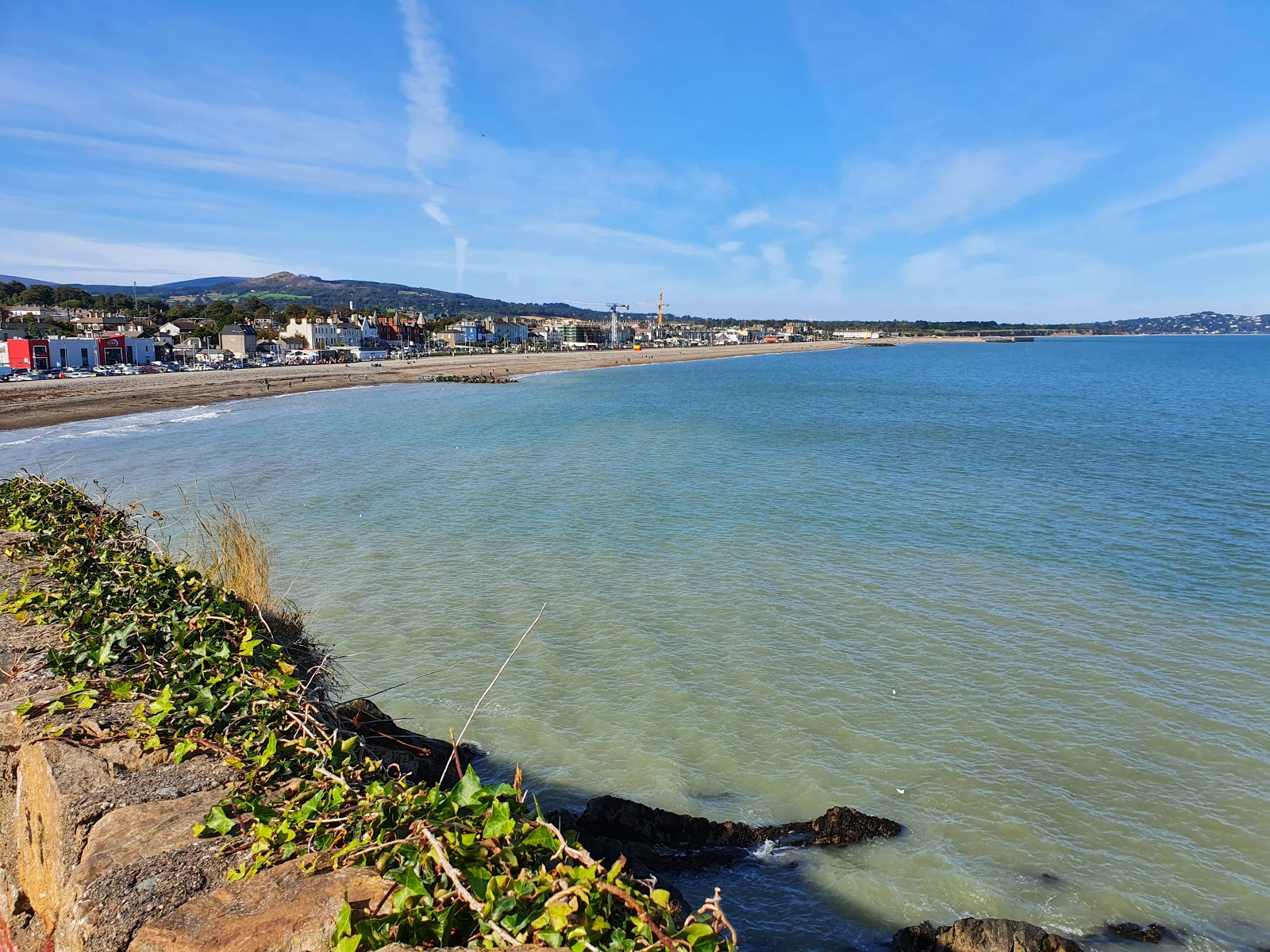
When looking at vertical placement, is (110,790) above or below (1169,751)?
above

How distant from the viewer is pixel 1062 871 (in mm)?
5965

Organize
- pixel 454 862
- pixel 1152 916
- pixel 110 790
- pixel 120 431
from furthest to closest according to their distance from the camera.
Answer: pixel 120 431
pixel 1152 916
pixel 110 790
pixel 454 862

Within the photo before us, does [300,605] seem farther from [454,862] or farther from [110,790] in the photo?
[454,862]

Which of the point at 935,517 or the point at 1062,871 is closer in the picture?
the point at 1062,871

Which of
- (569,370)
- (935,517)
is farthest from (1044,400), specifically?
(569,370)

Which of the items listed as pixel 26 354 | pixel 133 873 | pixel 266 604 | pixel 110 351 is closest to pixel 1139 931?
pixel 133 873

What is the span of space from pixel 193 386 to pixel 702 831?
63291 millimetres

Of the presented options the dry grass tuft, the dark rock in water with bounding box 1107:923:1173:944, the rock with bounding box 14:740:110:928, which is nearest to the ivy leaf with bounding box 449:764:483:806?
the rock with bounding box 14:740:110:928

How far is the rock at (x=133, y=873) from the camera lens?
2.57 meters

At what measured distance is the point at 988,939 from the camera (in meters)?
4.71

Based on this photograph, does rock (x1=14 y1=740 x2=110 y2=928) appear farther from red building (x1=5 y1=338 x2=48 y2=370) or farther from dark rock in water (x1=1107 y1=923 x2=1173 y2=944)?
red building (x1=5 y1=338 x2=48 y2=370)

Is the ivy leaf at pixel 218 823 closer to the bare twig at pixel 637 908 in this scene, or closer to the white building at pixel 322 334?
the bare twig at pixel 637 908

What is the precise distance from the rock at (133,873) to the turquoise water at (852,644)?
3.78 metres

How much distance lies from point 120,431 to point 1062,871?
3891cm
